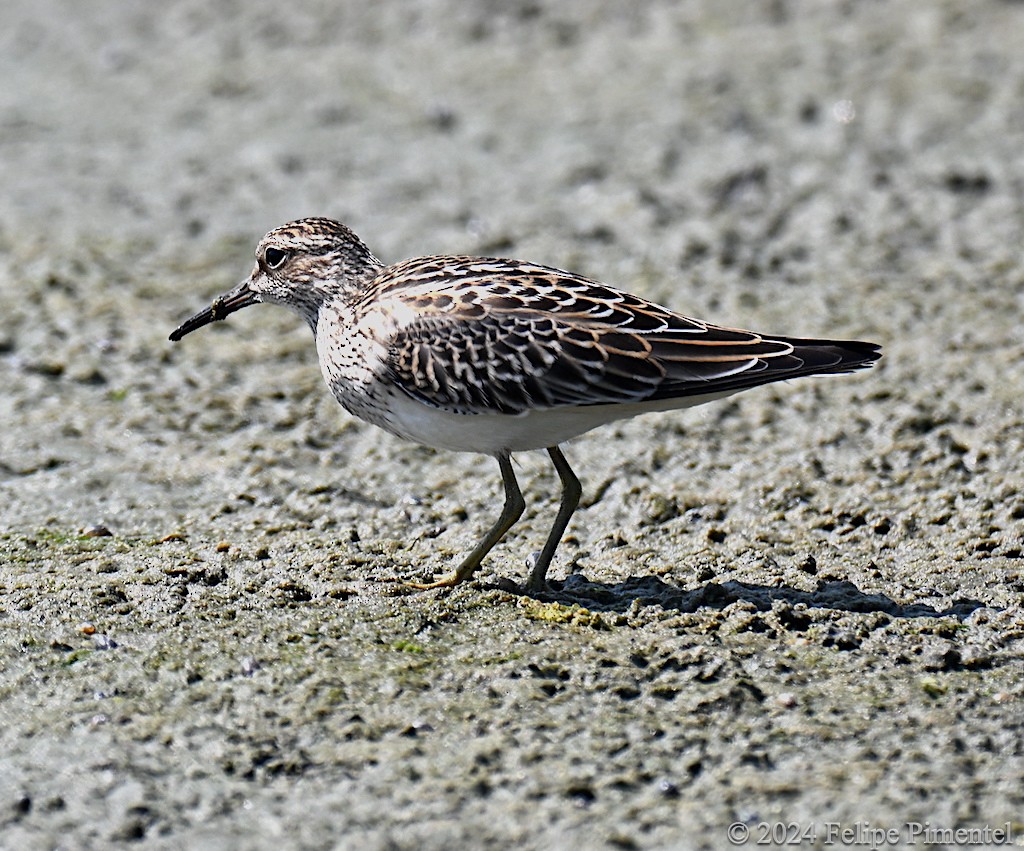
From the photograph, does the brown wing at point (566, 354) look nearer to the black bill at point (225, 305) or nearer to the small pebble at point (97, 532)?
the black bill at point (225, 305)

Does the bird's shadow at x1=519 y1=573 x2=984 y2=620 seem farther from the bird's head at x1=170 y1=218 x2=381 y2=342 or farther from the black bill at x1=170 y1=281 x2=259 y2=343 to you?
the black bill at x1=170 y1=281 x2=259 y2=343

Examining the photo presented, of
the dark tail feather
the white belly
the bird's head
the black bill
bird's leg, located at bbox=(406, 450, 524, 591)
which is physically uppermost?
the bird's head

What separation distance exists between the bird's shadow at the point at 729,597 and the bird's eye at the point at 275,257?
6.28ft

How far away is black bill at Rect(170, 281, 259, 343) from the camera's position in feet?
22.8

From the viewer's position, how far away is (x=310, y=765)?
4812 mm

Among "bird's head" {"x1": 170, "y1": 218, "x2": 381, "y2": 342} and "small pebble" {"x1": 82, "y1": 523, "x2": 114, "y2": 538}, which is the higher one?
"bird's head" {"x1": 170, "y1": 218, "x2": 381, "y2": 342}

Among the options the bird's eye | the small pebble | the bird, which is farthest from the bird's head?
the small pebble

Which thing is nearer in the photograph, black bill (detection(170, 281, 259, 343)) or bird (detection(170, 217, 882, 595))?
bird (detection(170, 217, 882, 595))

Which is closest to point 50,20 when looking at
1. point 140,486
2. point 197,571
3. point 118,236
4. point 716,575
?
point 118,236

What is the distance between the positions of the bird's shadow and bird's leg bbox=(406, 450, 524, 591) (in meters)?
0.30

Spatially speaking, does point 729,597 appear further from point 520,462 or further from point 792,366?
point 520,462

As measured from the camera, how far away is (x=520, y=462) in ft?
24.2

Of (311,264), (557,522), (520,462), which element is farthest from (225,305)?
(557,522)

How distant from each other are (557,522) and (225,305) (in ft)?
6.50
